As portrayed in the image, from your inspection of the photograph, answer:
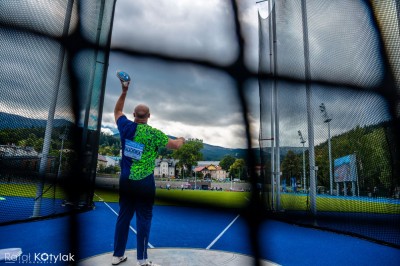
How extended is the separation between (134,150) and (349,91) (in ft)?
4.96

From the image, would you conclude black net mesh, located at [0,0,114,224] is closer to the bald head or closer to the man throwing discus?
the man throwing discus

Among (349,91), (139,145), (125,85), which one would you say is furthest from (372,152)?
(125,85)

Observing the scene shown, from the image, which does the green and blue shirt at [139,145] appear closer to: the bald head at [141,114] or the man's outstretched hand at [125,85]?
the bald head at [141,114]

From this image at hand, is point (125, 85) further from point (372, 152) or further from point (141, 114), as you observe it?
A: point (372, 152)

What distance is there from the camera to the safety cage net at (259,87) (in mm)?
1367

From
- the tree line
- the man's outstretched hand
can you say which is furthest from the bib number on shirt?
the tree line

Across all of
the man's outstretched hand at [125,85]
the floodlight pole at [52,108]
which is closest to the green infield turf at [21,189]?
the floodlight pole at [52,108]

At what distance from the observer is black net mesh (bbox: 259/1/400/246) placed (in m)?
1.77

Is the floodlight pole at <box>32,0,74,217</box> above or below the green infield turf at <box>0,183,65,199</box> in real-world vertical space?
above

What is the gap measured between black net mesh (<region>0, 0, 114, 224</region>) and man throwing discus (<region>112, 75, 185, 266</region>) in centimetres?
27

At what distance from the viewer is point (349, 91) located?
178cm

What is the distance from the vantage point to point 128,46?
1159mm

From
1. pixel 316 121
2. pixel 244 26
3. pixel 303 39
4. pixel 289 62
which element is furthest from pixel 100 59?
pixel 316 121

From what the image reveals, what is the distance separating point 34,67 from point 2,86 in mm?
203
